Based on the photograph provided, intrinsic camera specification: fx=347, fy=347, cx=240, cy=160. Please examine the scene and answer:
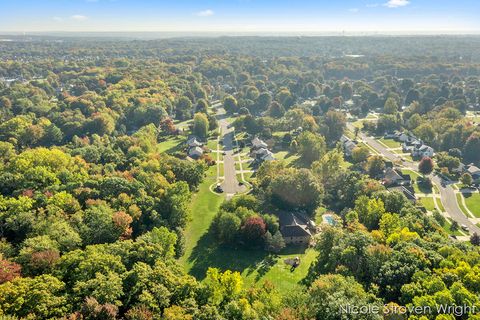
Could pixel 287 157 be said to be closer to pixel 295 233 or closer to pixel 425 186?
pixel 425 186

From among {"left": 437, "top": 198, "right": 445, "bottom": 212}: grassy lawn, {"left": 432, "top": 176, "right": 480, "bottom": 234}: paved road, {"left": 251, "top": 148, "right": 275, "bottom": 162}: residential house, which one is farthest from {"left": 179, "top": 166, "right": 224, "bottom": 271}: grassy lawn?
{"left": 432, "top": 176, "right": 480, "bottom": 234}: paved road

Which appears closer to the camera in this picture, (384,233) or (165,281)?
(165,281)

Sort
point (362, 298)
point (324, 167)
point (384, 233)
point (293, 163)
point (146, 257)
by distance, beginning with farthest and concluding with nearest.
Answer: point (293, 163)
point (324, 167)
point (384, 233)
point (146, 257)
point (362, 298)

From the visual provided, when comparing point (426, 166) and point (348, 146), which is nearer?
point (426, 166)

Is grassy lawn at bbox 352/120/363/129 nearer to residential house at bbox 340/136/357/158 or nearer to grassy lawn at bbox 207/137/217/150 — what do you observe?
residential house at bbox 340/136/357/158

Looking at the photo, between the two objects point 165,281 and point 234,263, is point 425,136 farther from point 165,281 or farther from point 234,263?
point 165,281

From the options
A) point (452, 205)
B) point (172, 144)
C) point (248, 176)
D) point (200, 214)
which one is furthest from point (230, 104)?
point (452, 205)

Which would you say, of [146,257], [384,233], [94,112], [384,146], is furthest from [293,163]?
[94,112]
